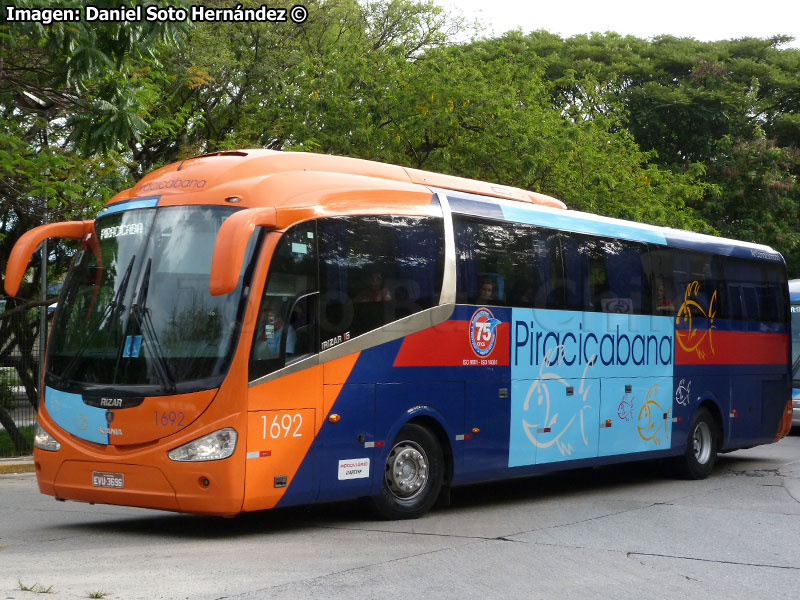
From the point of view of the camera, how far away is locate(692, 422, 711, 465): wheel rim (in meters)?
15.2

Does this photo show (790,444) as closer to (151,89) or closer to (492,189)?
(492,189)

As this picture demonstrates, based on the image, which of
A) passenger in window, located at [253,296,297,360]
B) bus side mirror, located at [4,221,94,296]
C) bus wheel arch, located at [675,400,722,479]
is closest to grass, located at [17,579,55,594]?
passenger in window, located at [253,296,297,360]

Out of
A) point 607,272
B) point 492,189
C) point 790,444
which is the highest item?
point 492,189

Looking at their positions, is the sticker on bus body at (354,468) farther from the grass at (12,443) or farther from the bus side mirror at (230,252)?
the grass at (12,443)

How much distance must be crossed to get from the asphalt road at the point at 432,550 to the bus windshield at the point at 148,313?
135cm

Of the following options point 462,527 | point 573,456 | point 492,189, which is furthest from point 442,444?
point 492,189

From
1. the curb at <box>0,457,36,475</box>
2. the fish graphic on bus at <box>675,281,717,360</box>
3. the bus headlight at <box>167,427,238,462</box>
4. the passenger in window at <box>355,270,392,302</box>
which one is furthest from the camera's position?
the curb at <box>0,457,36,475</box>

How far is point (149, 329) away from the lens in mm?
8945

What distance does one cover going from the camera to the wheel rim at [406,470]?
→ 10.2 meters

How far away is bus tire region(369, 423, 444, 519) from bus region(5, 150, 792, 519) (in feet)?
0.07

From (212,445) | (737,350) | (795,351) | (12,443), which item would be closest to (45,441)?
(212,445)

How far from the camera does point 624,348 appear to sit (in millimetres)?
13539

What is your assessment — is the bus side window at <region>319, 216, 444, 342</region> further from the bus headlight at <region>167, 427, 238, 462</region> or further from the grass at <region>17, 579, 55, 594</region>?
the grass at <region>17, 579, 55, 594</region>

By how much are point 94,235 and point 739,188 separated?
90.1ft
